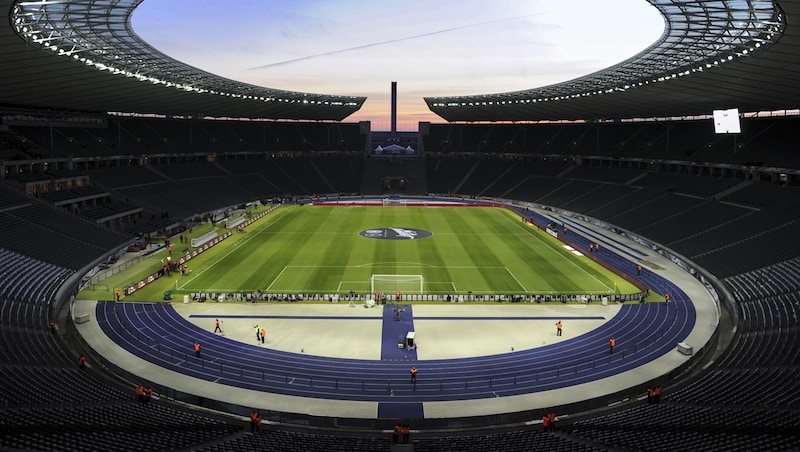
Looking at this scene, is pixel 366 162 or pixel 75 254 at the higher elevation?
pixel 366 162

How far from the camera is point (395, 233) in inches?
2383

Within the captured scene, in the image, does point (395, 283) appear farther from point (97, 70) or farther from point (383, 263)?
point (97, 70)

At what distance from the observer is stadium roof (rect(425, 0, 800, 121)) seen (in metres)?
28.4

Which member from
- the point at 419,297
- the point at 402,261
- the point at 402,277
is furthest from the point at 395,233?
the point at 419,297

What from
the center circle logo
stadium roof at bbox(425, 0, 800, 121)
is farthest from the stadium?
the center circle logo

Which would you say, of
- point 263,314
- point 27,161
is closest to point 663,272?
point 263,314

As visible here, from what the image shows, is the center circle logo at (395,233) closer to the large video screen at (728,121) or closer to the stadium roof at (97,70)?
the stadium roof at (97,70)

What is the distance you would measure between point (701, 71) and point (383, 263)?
91.2ft

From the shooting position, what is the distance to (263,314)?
1316 inches

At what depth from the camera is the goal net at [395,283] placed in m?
38.2

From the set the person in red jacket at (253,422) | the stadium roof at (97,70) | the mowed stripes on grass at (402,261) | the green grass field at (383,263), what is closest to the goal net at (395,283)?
the green grass field at (383,263)

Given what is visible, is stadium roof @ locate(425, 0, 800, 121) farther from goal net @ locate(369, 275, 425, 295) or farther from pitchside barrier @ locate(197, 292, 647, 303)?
goal net @ locate(369, 275, 425, 295)

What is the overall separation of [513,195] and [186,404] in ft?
244

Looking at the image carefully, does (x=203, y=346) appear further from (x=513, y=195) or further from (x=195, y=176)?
(x=513, y=195)
